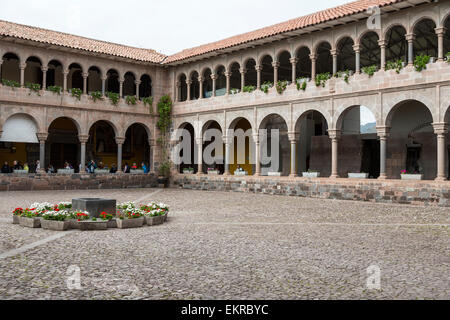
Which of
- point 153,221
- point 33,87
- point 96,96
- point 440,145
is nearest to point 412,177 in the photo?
point 440,145

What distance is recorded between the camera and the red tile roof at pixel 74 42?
21938 mm

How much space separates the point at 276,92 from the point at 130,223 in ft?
44.1

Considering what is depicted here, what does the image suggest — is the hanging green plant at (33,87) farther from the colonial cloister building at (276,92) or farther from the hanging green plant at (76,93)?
the hanging green plant at (76,93)

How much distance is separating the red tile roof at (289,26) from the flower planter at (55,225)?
14.0 metres

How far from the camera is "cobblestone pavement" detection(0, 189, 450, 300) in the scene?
5035 mm

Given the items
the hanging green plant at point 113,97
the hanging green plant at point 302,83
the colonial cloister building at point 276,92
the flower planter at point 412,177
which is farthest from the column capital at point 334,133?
the hanging green plant at point 113,97

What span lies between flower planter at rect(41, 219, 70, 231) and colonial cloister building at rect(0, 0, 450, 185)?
12.7 meters

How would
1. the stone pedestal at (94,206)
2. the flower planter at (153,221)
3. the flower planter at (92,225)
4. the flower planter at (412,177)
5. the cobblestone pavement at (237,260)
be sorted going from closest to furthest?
the cobblestone pavement at (237,260) → the flower planter at (92,225) → the stone pedestal at (94,206) → the flower planter at (153,221) → the flower planter at (412,177)

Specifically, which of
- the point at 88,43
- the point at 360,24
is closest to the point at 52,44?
the point at 88,43

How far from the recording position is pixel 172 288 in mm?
5133

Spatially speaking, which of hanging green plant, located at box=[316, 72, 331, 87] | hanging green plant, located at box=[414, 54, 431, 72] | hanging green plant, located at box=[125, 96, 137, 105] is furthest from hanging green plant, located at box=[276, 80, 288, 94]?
hanging green plant, located at box=[125, 96, 137, 105]

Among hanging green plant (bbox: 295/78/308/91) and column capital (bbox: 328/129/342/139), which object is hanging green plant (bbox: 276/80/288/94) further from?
column capital (bbox: 328/129/342/139)

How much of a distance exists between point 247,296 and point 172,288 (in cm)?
93

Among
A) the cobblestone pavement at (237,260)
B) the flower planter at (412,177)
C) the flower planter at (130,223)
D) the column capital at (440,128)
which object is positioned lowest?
the cobblestone pavement at (237,260)
